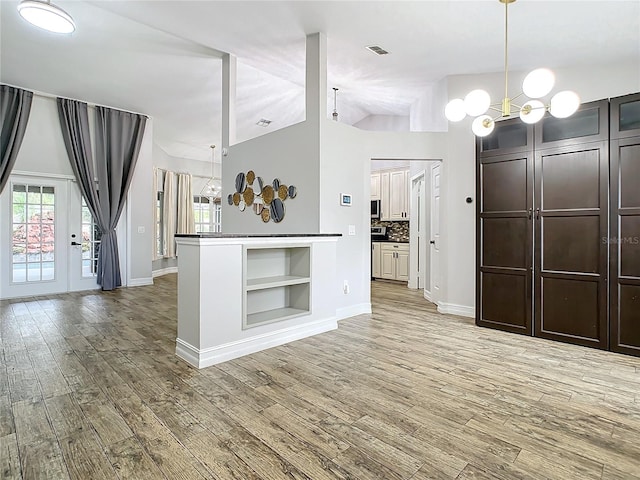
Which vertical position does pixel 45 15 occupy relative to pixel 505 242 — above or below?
above

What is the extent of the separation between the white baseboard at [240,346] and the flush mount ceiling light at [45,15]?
10.2 ft

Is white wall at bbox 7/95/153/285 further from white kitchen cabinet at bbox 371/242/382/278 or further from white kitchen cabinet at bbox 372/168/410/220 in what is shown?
white kitchen cabinet at bbox 372/168/410/220

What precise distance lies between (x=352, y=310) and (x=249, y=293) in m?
1.64

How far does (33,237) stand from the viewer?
5.82 m

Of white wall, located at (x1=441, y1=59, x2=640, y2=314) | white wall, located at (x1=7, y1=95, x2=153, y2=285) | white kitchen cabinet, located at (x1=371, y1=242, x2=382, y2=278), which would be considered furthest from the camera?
white kitchen cabinet, located at (x1=371, y1=242, x2=382, y2=278)

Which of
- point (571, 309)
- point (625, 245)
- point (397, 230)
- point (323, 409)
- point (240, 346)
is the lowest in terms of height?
point (323, 409)

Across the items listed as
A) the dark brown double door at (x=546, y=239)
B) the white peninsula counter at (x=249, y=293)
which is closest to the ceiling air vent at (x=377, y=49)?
the dark brown double door at (x=546, y=239)

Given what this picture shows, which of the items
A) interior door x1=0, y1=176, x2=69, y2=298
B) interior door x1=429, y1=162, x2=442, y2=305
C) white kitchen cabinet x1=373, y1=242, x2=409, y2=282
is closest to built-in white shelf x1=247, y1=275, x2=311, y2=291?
interior door x1=429, y1=162, x2=442, y2=305

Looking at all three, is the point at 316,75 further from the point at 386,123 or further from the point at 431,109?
the point at 386,123

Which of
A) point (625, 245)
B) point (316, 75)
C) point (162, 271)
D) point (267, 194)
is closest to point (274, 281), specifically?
point (267, 194)

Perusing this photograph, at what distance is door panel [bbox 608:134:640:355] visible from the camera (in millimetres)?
3219

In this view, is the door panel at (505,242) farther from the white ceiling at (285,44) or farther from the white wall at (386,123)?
the white wall at (386,123)

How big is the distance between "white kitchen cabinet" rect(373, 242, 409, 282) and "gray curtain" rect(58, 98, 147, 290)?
5563 mm

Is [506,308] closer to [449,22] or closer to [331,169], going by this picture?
[331,169]
